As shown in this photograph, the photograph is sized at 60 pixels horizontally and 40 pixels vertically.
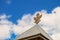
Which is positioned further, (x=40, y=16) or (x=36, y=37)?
(x=40, y=16)

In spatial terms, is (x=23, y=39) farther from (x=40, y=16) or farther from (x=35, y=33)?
(x=40, y=16)

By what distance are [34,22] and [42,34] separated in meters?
1.33

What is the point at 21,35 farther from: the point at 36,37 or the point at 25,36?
the point at 36,37

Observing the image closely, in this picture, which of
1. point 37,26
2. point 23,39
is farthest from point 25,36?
point 37,26

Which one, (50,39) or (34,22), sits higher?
(34,22)

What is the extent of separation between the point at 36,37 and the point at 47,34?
4.24 ft

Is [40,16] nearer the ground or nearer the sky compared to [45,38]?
nearer the sky

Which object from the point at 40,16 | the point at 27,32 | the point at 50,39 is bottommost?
the point at 50,39

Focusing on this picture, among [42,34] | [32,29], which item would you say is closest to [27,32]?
[32,29]

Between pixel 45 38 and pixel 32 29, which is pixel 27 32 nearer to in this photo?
pixel 32 29

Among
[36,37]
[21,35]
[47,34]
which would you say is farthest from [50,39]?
[21,35]

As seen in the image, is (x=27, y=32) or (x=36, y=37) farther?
(x=27, y=32)

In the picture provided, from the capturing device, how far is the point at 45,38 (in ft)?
40.3

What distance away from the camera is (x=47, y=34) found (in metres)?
12.9
